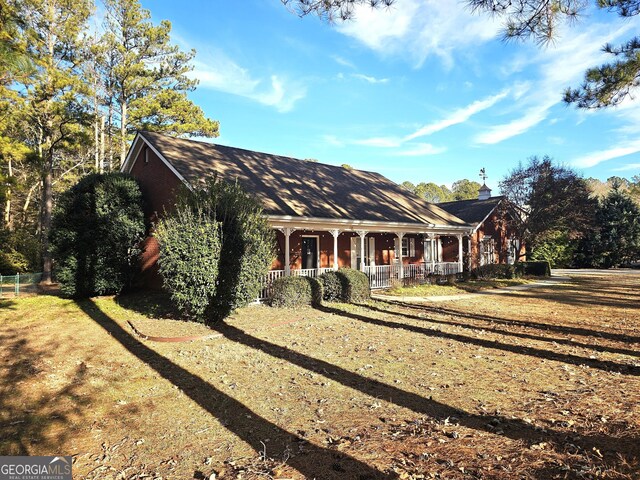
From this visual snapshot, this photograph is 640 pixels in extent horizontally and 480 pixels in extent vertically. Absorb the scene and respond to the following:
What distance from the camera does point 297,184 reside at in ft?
58.4

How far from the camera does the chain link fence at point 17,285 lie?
15.2m

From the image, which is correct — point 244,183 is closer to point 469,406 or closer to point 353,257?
point 353,257

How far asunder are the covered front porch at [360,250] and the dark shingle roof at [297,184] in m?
0.47

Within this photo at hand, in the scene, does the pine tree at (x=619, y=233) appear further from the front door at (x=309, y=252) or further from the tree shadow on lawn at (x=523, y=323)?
the tree shadow on lawn at (x=523, y=323)

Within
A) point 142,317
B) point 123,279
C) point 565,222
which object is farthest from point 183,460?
point 565,222

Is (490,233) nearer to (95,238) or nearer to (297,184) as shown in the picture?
(297,184)

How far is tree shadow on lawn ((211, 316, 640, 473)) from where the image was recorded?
3686mm

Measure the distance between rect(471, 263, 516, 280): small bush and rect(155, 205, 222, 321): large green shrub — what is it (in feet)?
54.6

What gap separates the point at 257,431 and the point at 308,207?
1183 centimetres

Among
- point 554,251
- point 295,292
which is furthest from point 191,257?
point 554,251

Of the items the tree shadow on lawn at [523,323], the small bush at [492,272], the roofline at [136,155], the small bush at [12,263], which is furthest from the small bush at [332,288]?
the small bush at [12,263]

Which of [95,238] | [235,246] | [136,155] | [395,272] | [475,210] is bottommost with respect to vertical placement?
[395,272]

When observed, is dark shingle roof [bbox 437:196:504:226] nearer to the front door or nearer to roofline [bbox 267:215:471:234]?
roofline [bbox 267:215:471:234]

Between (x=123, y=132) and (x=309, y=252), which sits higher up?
(x=123, y=132)
